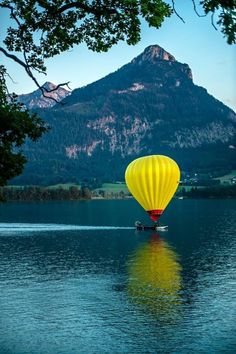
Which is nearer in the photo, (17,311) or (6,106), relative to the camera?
(6,106)

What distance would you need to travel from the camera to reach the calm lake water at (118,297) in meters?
45.6

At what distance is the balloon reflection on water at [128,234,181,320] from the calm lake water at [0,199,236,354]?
0.40 ft

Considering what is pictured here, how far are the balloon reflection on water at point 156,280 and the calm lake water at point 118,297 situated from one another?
0.12 m

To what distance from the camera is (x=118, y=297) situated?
66.4 m

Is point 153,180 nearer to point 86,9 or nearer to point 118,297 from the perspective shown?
point 118,297

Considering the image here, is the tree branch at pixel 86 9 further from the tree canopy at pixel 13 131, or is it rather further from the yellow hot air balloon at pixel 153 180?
the yellow hot air balloon at pixel 153 180

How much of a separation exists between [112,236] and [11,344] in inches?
4476

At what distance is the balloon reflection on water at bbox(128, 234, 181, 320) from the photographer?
61.0 metres

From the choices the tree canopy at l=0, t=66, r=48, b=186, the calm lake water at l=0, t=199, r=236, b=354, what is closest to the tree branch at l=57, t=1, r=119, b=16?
the tree canopy at l=0, t=66, r=48, b=186

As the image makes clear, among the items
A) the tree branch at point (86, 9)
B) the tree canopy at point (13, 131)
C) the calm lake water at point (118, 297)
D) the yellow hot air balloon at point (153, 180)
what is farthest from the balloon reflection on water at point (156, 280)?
the tree branch at point (86, 9)

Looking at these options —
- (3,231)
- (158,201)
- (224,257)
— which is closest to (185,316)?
(224,257)

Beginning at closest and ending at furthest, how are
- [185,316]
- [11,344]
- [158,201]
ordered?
[11,344] < [185,316] < [158,201]

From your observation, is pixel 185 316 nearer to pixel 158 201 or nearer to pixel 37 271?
pixel 37 271

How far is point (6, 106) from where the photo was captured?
19.9m
